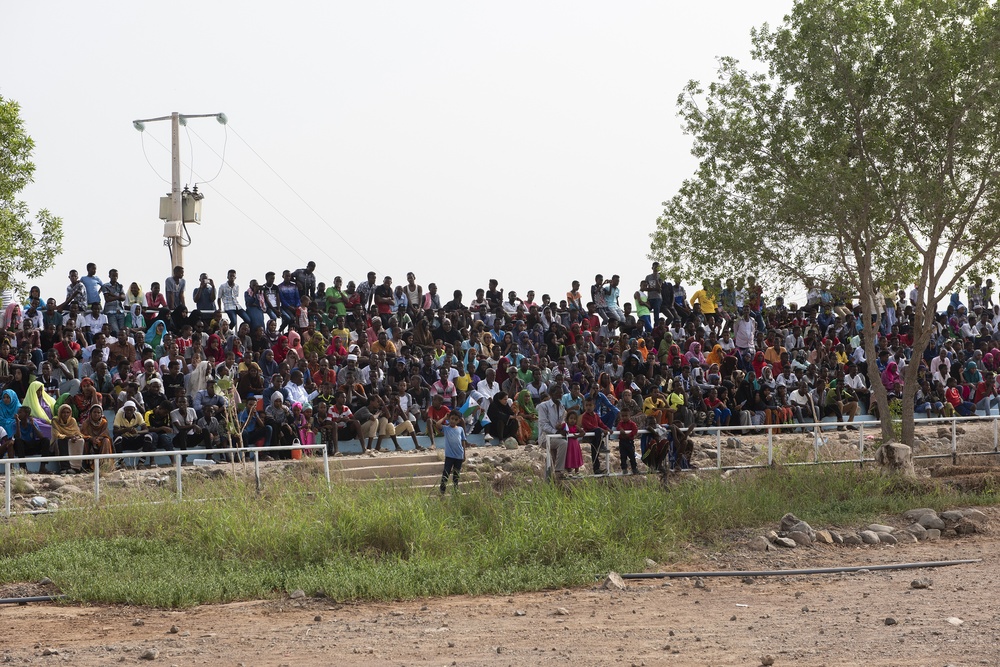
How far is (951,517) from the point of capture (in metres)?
14.8

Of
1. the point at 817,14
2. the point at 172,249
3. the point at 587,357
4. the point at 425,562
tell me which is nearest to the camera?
the point at 425,562

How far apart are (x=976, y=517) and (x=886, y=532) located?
1.68 meters

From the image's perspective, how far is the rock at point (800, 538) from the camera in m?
13.6

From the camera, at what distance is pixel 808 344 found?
84.2ft

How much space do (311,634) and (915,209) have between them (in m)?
13.1

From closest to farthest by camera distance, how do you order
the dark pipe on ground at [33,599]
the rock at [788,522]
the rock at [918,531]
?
the dark pipe on ground at [33,599] → the rock at [788,522] → the rock at [918,531]

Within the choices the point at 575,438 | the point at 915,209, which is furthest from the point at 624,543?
the point at 915,209

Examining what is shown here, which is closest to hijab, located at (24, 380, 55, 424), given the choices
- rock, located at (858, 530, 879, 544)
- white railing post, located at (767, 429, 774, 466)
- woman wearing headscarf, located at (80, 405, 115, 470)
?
woman wearing headscarf, located at (80, 405, 115, 470)

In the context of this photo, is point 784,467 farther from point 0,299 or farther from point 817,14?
point 0,299

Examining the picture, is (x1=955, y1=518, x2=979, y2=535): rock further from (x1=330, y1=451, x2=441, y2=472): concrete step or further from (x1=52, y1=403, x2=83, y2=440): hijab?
(x1=52, y1=403, x2=83, y2=440): hijab

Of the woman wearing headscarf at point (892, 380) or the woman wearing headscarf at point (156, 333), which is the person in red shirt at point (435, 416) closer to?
the woman wearing headscarf at point (156, 333)

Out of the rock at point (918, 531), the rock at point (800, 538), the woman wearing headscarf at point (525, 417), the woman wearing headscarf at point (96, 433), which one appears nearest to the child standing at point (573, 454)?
the woman wearing headscarf at point (525, 417)

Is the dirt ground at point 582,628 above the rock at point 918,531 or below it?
below

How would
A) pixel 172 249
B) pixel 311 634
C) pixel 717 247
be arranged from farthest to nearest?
pixel 172 249 < pixel 717 247 < pixel 311 634
